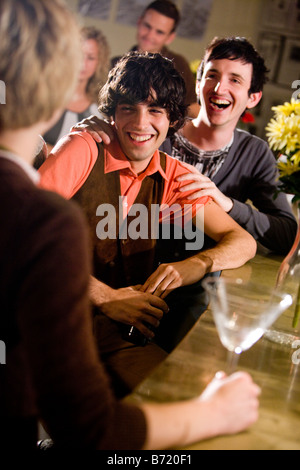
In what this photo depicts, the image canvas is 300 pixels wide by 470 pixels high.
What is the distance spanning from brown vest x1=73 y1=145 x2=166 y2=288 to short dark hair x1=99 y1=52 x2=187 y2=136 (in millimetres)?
170

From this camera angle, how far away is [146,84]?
1462 millimetres

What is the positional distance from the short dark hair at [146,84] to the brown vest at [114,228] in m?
0.17

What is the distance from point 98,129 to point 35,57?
98 centimetres

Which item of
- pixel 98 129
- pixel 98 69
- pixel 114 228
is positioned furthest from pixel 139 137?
pixel 98 69

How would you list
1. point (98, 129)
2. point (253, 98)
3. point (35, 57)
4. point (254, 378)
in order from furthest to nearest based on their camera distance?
point (253, 98)
point (98, 129)
point (254, 378)
point (35, 57)

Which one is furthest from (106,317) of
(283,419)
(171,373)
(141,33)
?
(141,33)

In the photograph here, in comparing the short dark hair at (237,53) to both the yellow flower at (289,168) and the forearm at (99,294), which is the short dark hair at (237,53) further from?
the forearm at (99,294)

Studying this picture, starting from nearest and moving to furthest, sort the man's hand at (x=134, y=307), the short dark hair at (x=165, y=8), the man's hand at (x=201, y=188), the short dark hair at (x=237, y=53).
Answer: the man's hand at (x=134, y=307) < the man's hand at (x=201, y=188) < the short dark hair at (x=237, y=53) < the short dark hair at (x=165, y=8)

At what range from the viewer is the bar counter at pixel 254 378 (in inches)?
30.6

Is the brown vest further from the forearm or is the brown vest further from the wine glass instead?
the wine glass

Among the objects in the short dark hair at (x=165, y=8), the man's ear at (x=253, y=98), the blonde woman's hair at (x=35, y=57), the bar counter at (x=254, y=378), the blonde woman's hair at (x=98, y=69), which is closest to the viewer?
the blonde woman's hair at (x=35, y=57)

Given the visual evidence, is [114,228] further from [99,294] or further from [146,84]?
[146,84]

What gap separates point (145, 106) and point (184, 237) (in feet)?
1.60

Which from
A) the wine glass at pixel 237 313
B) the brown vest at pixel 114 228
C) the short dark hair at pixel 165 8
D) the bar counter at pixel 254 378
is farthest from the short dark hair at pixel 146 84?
the short dark hair at pixel 165 8
